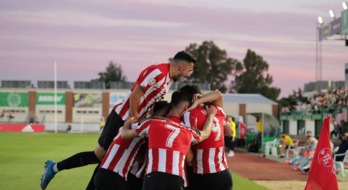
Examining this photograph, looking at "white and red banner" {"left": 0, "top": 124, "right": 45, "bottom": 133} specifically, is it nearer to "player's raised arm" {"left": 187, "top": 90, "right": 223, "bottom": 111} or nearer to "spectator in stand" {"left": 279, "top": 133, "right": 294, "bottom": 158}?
"spectator in stand" {"left": 279, "top": 133, "right": 294, "bottom": 158}

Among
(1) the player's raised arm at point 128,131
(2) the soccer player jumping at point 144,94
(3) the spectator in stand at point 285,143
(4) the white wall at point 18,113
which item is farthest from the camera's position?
(4) the white wall at point 18,113

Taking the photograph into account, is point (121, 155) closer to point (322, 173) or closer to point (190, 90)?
point (190, 90)

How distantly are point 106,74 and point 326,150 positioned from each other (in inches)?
5177

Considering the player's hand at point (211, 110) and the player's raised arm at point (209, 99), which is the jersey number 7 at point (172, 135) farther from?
the player's hand at point (211, 110)

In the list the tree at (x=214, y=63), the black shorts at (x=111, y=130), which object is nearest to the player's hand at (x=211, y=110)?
the black shorts at (x=111, y=130)

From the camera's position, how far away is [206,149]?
30.5ft

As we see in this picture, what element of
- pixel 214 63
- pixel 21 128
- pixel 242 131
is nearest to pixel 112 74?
pixel 214 63

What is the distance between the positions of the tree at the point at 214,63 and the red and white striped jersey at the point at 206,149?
109 metres

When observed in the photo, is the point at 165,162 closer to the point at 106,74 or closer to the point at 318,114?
the point at 318,114

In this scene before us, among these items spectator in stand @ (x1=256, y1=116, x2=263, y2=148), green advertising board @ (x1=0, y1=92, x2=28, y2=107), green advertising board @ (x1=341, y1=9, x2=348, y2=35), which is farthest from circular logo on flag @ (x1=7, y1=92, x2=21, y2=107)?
spectator in stand @ (x1=256, y1=116, x2=263, y2=148)

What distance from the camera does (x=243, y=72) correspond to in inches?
4921

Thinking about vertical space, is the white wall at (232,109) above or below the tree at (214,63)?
below

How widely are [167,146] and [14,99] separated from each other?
3489 inches

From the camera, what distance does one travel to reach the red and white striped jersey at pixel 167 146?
8430 mm
